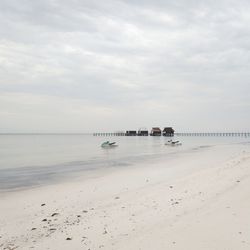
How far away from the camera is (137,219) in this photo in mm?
7449

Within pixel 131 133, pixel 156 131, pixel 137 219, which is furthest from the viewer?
pixel 131 133

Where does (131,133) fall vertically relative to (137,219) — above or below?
above

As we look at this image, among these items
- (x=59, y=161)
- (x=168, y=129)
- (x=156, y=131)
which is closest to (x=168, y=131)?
(x=168, y=129)

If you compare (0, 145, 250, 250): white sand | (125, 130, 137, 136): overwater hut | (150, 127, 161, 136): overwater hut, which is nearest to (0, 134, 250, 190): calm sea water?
(0, 145, 250, 250): white sand

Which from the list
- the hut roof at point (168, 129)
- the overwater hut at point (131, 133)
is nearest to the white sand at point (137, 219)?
the hut roof at point (168, 129)

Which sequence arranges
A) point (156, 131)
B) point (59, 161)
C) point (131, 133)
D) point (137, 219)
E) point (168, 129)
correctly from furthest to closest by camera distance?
point (131, 133), point (156, 131), point (168, 129), point (59, 161), point (137, 219)

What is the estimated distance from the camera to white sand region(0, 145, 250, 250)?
597 cm

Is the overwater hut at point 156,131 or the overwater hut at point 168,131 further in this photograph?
the overwater hut at point 156,131

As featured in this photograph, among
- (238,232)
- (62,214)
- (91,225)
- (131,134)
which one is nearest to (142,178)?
(62,214)

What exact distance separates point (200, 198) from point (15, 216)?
5.07 m

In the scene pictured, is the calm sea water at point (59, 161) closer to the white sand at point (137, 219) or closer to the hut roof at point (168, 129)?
the white sand at point (137, 219)

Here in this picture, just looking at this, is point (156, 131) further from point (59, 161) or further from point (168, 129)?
point (59, 161)

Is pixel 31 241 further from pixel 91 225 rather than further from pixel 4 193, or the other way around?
pixel 4 193

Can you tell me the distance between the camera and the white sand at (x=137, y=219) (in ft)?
19.6
